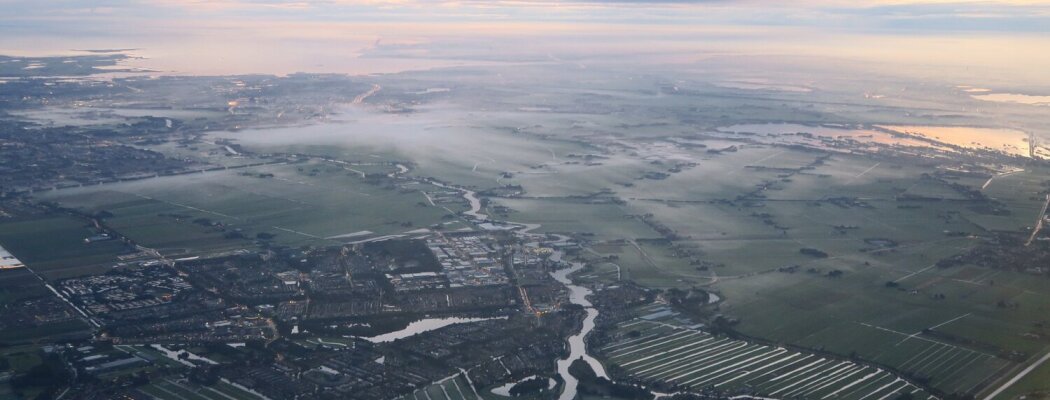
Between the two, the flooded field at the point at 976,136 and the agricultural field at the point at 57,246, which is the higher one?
the agricultural field at the point at 57,246

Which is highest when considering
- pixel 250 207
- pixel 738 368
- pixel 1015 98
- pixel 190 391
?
pixel 1015 98

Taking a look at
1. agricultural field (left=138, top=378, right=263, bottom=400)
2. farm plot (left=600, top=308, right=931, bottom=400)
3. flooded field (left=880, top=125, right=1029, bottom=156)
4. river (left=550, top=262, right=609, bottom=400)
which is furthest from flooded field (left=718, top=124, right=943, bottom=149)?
agricultural field (left=138, top=378, right=263, bottom=400)

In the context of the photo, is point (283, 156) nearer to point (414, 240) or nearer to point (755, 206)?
point (414, 240)

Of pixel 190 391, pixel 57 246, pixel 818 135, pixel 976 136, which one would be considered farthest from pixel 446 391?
pixel 976 136

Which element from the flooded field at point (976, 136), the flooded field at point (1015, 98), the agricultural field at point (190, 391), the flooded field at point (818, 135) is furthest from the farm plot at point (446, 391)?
the flooded field at point (1015, 98)

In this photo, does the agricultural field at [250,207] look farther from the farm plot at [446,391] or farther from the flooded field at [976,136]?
the flooded field at [976,136]

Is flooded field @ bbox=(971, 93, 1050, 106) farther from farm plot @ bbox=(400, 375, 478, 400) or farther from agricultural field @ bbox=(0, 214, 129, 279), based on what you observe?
farm plot @ bbox=(400, 375, 478, 400)

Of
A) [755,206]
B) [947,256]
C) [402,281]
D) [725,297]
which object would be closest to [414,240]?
[402,281]

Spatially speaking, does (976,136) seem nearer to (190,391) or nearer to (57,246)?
(57,246)
